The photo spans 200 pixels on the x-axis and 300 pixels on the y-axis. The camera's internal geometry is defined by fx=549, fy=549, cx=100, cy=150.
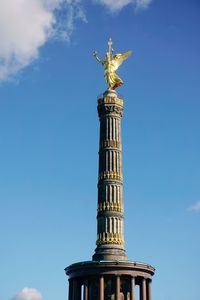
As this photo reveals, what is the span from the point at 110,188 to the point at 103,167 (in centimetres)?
371

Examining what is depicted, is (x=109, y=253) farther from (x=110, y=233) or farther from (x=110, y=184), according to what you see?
(x=110, y=184)

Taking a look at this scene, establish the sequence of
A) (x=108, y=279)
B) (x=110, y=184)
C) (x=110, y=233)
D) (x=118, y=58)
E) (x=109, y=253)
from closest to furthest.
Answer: (x=108, y=279), (x=109, y=253), (x=110, y=233), (x=110, y=184), (x=118, y=58)

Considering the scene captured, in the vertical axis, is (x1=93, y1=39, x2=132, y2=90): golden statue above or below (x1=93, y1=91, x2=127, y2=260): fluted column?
above

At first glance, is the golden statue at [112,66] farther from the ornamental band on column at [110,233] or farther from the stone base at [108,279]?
the stone base at [108,279]

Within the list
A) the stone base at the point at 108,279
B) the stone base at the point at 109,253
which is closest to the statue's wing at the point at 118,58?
the stone base at the point at 109,253

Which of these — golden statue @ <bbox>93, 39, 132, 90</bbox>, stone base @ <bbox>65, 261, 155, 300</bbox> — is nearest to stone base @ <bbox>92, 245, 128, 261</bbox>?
stone base @ <bbox>65, 261, 155, 300</bbox>

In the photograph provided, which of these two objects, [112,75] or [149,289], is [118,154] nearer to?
[112,75]

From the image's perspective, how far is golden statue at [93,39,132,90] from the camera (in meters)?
89.5

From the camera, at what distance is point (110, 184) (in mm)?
82125

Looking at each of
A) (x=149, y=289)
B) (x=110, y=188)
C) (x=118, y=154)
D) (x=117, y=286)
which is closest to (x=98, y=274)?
(x=117, y=286)

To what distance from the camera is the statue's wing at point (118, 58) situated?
3548 inches

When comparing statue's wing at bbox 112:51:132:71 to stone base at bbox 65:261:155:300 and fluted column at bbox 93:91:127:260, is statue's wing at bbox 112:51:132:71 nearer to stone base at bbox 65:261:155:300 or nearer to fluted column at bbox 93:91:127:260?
fluted column at bbox 93:91:127:260

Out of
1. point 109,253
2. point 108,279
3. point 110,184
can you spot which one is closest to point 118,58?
point 110,184

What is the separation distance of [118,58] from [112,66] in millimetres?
1759
